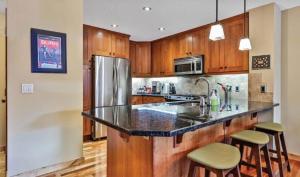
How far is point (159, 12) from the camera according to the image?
134 inches

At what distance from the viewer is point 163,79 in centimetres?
577

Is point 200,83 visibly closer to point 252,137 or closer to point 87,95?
point 87,95

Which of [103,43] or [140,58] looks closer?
[103,43]

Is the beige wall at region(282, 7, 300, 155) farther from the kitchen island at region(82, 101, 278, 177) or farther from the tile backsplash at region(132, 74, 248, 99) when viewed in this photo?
the kitchen island at region(82, 101, 278, 177)

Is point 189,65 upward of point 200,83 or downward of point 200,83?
upward

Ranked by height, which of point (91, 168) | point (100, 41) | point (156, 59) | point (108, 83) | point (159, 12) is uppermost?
point (159, 12)

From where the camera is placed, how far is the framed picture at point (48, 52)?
2486mm

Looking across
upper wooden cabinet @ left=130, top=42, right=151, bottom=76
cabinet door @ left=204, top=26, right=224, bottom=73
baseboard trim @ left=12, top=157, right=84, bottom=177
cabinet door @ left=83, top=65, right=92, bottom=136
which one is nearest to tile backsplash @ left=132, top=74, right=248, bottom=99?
cabinet door @ left=204, top=26, right=224, bottom=73

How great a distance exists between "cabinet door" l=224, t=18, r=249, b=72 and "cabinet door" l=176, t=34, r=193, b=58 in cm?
95

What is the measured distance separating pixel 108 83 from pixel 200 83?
218 cm

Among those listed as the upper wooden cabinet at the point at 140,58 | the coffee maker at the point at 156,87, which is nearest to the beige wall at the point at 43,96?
the upper wooden cabinet at the point at 140,58

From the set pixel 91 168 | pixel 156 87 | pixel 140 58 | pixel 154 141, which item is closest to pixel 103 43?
pixel 140 58

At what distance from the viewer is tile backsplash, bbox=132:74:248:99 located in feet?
12.5

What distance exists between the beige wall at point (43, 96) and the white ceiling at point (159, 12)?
58cm
